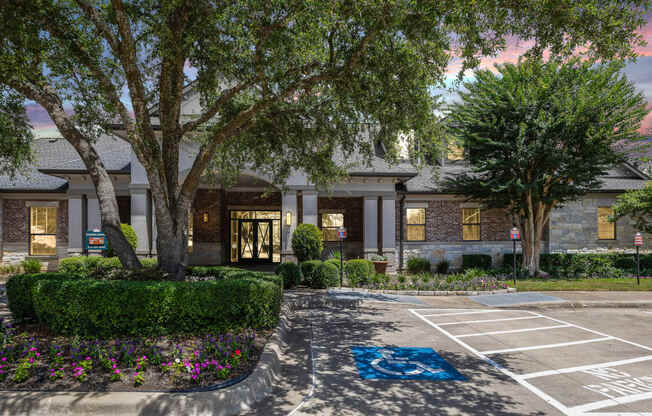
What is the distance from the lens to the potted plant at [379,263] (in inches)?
731

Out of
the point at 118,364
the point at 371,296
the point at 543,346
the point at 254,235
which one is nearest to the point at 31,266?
the point at 254,235

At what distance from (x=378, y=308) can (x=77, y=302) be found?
7681mm

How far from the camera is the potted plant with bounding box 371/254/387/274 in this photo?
1858cm

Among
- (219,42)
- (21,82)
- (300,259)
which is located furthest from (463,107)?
(21,82)

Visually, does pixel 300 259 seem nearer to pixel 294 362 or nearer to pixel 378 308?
pixel 378 308

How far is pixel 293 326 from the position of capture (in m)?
9.49

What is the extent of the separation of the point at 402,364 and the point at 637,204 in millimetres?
17663

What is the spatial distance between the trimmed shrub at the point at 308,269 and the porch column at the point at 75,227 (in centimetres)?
1053

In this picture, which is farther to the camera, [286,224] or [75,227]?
[75,227]

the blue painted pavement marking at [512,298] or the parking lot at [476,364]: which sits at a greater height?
the parking lot at [476,364]

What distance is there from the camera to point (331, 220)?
22.8 meters

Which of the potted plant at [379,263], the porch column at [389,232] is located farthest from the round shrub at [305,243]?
the porch column at [389,232]

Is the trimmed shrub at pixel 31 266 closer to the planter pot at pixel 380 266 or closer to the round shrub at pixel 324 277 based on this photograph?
the round shrub at pixel 324 277

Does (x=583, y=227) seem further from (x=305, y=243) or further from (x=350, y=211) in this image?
(x=305, y=243)
